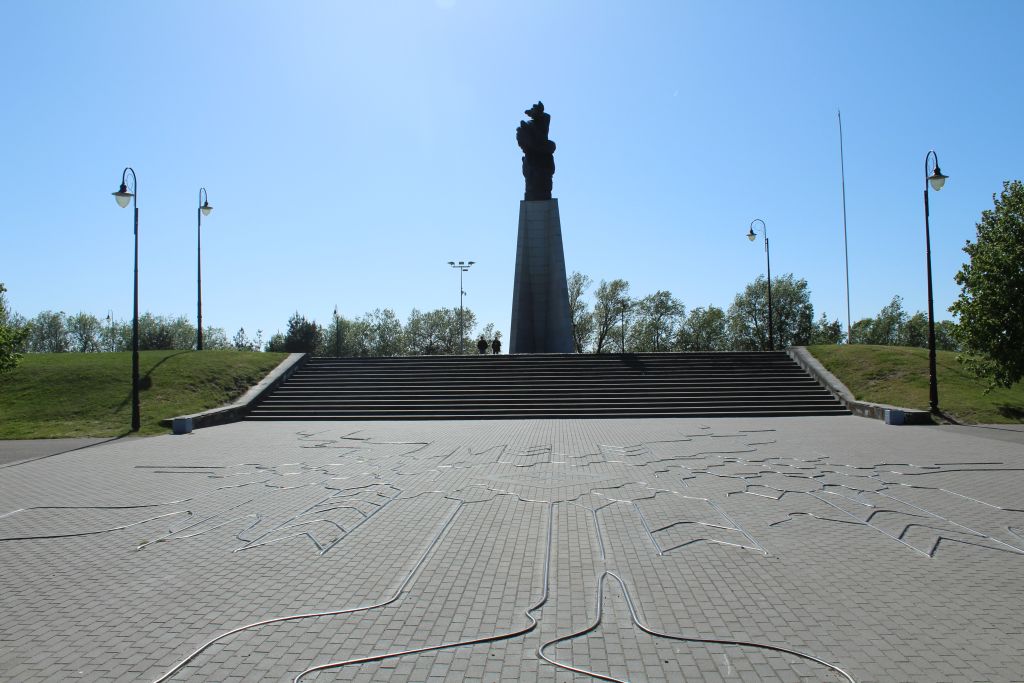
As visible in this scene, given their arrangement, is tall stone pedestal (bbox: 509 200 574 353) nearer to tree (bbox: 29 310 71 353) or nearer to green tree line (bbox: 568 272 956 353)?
green tree line (bbox: 568 272 956 353)

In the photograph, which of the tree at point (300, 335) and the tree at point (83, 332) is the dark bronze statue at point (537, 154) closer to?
the tree at point (300, 335)

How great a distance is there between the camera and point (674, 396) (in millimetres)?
20688

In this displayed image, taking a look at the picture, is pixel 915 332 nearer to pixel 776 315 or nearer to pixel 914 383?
pixel 776 315

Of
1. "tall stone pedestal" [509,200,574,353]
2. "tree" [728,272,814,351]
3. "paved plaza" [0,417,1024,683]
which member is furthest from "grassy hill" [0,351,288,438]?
"tree" [728,272,814,351]

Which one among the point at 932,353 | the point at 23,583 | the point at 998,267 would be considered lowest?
the point at 23,583

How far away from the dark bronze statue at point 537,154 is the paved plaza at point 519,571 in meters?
23.7

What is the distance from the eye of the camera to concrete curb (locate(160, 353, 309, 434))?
1661 centimetres

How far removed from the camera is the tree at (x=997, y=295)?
16391mm

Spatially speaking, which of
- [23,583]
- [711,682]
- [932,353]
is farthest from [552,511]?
[932,353]

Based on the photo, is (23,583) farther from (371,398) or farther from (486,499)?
(371,398)

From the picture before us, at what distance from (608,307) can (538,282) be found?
2772 centimetres

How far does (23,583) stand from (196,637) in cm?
216

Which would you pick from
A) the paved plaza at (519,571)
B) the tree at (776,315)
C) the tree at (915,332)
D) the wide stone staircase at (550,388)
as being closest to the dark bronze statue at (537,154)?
the wide stone staircase at (550,388)

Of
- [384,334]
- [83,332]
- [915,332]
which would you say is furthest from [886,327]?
[83,332]
